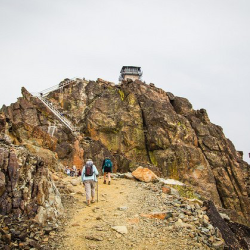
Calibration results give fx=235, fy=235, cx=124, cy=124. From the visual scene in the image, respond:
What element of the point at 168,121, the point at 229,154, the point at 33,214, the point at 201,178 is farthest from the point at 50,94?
the point at 33,214

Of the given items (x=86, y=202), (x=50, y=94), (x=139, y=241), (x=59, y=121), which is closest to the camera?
(x=139, y=241)

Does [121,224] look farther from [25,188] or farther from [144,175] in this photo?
[144,175]

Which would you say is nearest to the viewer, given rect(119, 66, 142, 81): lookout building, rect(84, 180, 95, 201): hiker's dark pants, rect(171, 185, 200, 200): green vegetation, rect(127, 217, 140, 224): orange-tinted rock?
rect(127, 217, 140, 224): orange-tinted rock

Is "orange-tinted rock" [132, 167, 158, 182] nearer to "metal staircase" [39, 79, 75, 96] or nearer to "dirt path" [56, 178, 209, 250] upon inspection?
"dirt path" [56, 178, 209, 250]

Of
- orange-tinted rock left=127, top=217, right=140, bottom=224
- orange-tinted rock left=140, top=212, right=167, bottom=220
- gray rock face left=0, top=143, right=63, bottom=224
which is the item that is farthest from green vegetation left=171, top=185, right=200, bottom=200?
gray rock face left=0, top=143, right=63, bottom=224

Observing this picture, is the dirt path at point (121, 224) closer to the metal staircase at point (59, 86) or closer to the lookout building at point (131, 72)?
the metal staircase at point (59, 86)

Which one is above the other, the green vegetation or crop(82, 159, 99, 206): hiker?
crop(82, 159, 99, 206): hiker

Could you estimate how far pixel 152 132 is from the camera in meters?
42.4

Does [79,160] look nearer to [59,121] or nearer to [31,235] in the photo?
[59,121]

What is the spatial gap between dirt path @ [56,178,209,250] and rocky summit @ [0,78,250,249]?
0.21ft

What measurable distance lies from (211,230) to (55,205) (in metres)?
6.40

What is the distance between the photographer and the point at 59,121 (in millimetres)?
38344

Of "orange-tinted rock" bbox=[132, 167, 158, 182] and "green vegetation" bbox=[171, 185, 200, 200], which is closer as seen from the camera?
"green vegetation" bbox=[171, 185, 200, 200]

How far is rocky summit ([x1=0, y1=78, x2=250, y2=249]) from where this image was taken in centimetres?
838
